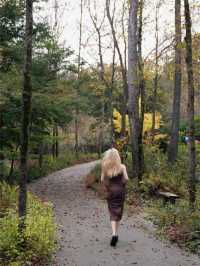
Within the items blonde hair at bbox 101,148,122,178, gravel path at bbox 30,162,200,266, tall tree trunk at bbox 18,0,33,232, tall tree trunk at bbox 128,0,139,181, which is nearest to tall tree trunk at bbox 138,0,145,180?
tall tree trunk at bbox 128,0,139,181

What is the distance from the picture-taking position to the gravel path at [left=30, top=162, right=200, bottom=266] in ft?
24.4

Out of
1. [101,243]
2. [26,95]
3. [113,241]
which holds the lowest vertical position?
[101,243]

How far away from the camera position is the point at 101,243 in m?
8.58

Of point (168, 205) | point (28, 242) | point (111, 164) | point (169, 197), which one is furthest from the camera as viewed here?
point (169, 197)

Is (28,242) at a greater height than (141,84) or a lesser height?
lesser

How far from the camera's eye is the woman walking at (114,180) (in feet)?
28.6

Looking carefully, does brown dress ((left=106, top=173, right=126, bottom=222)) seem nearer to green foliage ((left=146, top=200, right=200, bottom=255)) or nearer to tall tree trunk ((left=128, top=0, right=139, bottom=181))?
green foliage ((left=146, top=200, right=200, bottom=255))

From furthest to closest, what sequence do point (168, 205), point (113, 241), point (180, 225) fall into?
point (168, 205) < point (180, 225) < point (113, 241)

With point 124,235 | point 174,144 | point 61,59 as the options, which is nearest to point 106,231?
point 124,235

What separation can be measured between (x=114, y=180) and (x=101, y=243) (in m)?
1.26

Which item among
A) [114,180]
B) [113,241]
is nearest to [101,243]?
[113,241]

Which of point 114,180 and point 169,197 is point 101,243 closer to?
point 114,180

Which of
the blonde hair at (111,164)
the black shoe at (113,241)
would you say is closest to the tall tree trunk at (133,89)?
the blonde hair at (111,164)

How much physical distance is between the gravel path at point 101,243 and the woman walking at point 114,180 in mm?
628
